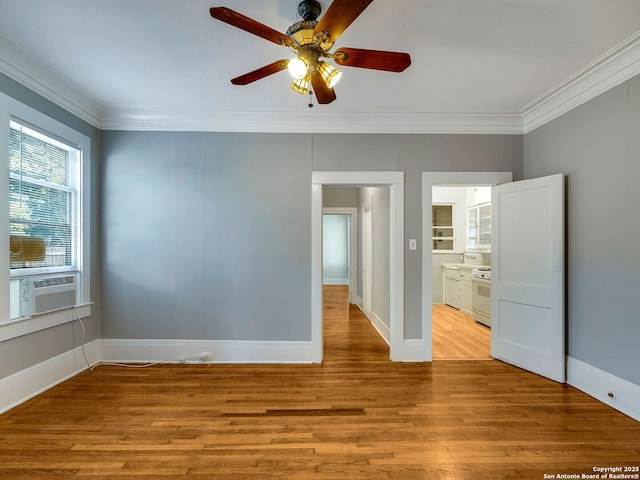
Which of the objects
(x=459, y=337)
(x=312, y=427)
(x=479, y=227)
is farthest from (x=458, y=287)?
(x=312, y=427)

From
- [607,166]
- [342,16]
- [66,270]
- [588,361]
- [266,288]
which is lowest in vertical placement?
[588,361]

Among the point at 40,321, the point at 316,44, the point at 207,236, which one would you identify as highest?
the point at 316,44

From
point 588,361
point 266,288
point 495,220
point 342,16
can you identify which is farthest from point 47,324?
point 588,361

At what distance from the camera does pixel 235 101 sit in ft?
10.1

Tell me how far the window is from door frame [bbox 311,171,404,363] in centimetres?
373

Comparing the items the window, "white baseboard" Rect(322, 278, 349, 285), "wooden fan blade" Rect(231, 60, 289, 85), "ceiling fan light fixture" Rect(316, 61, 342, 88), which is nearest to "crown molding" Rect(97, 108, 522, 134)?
"wooden fan blade" Rect(231, 60, 289, 85)

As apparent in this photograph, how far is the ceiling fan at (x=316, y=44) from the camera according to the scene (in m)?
1.46

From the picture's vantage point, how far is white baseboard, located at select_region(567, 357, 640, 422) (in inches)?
89.3

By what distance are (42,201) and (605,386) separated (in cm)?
503

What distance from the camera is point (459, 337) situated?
4180 mm

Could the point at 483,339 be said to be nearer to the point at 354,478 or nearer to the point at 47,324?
the point at 354,478

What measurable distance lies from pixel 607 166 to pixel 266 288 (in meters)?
3.26

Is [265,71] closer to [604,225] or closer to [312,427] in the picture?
[312,427]

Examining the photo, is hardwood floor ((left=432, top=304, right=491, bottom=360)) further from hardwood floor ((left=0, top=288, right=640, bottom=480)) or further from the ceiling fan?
the ceiling fan
